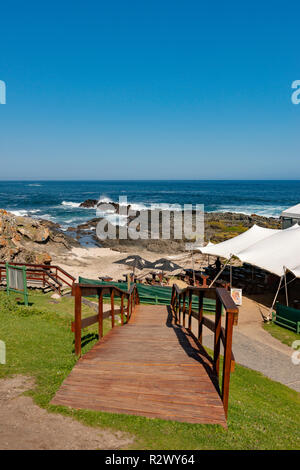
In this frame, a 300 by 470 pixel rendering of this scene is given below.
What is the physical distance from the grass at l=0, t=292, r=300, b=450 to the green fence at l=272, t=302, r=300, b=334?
223 inches

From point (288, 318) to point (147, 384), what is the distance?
10.9m

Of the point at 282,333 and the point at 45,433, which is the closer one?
the point at 45,433

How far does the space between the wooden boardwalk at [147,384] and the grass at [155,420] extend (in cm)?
13

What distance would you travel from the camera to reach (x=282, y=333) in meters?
12.7

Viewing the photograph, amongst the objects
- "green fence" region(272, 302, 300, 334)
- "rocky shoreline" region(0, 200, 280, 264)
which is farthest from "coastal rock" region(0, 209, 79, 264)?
"green fence" region(272, 302, 300, 334)

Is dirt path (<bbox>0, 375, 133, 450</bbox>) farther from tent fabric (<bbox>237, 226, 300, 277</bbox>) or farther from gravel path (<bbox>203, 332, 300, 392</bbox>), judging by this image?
tent fabric (<bbox>237, 226, 300, 277</bbox>)

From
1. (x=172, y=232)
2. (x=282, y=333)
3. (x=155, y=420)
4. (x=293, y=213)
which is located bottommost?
(x=282, y=333)

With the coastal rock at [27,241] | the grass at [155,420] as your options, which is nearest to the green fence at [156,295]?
the grass at [155,420]

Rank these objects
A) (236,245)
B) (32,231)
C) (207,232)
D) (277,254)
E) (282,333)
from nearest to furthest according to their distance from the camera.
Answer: (282,333)
(277,254)
(236,245)
(32,231)
(207,232)

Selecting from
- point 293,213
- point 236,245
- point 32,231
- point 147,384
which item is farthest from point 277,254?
point 32,231

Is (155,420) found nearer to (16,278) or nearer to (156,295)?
(16,278)

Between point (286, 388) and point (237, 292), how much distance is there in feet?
28.4

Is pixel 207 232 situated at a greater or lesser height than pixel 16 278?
lesser
